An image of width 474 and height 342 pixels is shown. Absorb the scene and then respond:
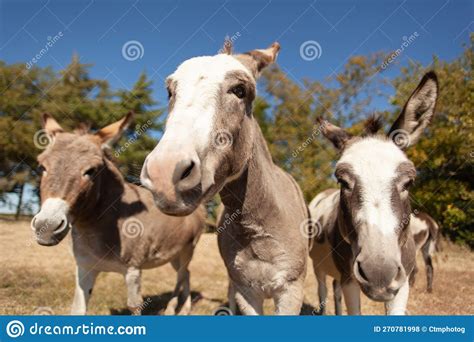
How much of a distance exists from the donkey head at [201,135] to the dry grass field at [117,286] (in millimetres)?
4360

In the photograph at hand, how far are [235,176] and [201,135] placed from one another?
82 centimetres

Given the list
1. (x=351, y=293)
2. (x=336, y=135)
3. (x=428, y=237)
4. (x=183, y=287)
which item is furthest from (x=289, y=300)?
(x=183, y=287)

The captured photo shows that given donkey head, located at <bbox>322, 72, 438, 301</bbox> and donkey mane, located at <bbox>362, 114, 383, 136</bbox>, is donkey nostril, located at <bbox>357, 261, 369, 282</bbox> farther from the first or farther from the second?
donkey mane, located at <bbox>362, 114, 383, 136</bbox>

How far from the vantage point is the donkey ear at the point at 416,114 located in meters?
3.29

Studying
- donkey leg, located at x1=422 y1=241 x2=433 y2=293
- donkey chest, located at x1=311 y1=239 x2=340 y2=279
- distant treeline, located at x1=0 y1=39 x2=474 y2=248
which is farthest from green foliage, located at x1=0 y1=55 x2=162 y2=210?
donkey leg, located at x1=422 y1=241 x2=433 y2=293

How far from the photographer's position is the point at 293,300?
3318 mm

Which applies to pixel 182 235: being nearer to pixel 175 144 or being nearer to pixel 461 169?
pixel 175 144

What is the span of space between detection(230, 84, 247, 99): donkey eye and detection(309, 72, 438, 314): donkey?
1.10 metres

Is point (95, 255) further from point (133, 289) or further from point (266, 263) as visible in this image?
point (266, 263)

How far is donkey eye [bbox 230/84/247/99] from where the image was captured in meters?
2.73

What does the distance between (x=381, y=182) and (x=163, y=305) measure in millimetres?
6815

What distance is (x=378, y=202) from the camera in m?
2.69

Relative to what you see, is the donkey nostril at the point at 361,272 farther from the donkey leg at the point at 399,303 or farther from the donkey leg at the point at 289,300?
the donkey leg at the point at 399,303
